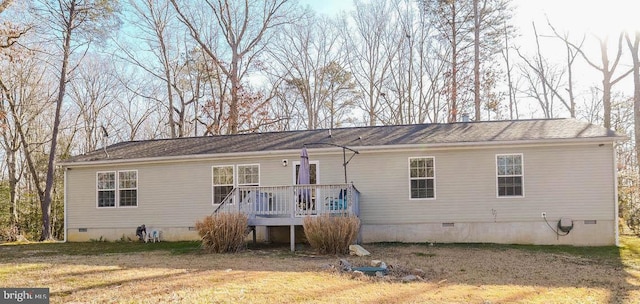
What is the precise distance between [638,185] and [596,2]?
8.16 metres

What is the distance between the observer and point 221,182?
14969mm

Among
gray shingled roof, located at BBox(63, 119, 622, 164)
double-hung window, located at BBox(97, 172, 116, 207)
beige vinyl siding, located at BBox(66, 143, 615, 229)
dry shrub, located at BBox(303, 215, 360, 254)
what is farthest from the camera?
double-hung window, located at BBox(97, 172, 116, 207)

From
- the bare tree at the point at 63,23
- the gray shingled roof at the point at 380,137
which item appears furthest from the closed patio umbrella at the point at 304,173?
the bare tree at the point at 63,23

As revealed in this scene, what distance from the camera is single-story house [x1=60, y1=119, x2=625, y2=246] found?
12766mm

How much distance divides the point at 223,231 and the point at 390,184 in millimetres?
5101

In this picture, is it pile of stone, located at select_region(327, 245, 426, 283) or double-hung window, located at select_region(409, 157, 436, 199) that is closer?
pile of stone, located at select_region(327, 245, 426, 283)

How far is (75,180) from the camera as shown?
52.9 feet

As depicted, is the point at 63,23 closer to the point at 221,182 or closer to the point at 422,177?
the point at 221,182

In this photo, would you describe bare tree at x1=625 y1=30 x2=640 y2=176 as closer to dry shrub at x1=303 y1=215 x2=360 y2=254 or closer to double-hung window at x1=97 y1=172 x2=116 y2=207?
dry shrub at x1=303 y1=215 x2=360 y2=254

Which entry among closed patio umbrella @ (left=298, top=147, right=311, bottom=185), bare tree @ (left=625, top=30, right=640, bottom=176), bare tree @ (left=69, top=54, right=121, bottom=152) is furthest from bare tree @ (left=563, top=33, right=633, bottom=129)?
bare tree @ (left=69, top=54, right=121, bottom=152)

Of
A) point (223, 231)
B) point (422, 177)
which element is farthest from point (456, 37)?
point (223, 231)

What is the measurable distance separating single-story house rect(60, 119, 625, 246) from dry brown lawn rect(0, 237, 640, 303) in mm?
1235

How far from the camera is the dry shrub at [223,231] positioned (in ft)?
37.7

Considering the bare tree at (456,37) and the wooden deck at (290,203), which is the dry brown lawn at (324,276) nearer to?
the wooden deck at (290,203)
